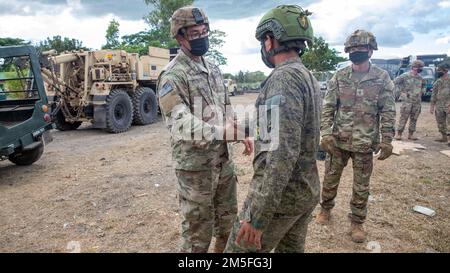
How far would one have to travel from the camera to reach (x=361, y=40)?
10.7ft

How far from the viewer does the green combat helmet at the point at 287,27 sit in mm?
1709

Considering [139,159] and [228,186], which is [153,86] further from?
[228,186]

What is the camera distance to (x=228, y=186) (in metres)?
2.61

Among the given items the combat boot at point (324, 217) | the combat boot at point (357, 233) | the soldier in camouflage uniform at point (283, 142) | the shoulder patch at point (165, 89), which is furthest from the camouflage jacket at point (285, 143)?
the combat boot at point (324, 217)

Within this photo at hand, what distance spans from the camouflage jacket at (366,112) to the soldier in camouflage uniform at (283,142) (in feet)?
5.50

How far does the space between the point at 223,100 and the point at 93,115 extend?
731cm

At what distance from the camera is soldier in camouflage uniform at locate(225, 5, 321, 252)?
1.59 meters

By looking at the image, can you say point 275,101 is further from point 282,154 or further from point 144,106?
point 144,106

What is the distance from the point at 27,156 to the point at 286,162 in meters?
5.89

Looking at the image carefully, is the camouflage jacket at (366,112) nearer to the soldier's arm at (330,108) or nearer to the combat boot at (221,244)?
the soldier's arm at (330,108)

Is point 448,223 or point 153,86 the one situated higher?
point 153,86

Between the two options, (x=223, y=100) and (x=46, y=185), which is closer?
(x=223, y=100)

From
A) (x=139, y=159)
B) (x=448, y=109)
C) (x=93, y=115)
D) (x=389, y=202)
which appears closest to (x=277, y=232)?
(x=389, y=202)

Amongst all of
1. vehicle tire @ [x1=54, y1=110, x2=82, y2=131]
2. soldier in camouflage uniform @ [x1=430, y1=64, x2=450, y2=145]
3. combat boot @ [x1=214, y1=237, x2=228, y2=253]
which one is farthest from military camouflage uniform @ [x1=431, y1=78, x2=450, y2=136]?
vehicle tire @ [x1=54, y1=110, x2=82, y2=131]
